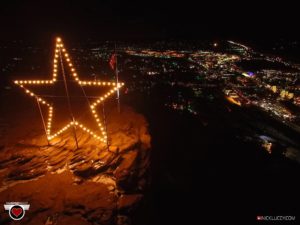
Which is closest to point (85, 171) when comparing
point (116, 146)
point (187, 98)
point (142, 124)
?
point (116, 146)

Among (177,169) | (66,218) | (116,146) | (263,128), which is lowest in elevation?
(263,128)

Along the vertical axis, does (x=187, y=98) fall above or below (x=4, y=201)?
below

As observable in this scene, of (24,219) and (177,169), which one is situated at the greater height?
(24,219)

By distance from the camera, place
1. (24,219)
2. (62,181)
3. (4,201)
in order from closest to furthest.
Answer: (24,219)
(4,201)
(62,181)

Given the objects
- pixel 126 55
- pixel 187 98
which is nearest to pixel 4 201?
pixel 187 98

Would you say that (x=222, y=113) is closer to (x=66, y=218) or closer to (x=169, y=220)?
(x=169, y=220)

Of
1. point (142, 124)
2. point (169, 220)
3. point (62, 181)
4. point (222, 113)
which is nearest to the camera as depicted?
point (62, 181)

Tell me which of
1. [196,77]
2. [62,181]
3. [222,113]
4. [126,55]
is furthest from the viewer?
[126,55]

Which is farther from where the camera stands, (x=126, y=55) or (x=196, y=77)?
(x=126, y=55)

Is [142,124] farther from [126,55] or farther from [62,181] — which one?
[126,55]
